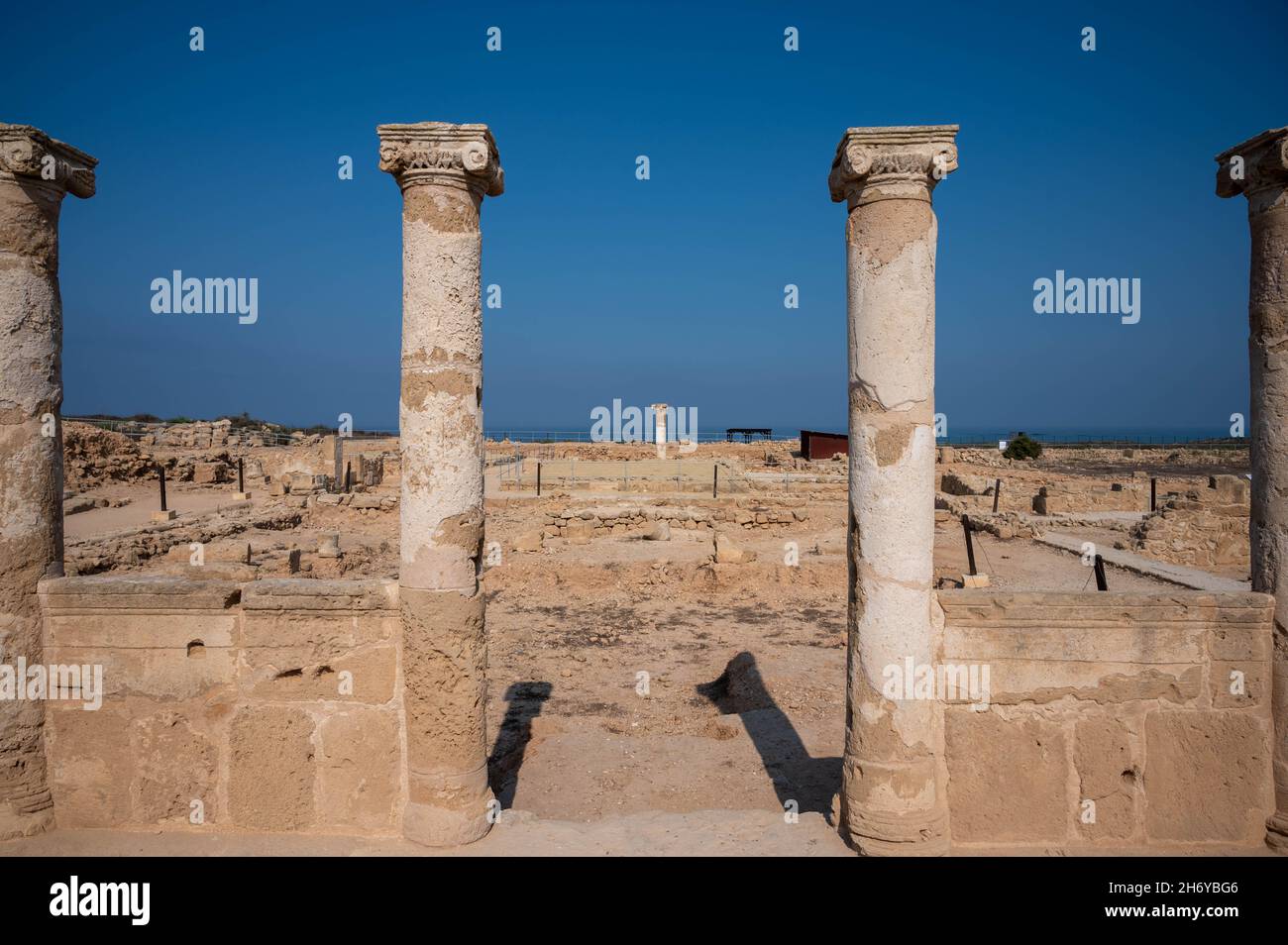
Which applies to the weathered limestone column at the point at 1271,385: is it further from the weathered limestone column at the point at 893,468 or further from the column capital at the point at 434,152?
the column capital at the point at 434,152

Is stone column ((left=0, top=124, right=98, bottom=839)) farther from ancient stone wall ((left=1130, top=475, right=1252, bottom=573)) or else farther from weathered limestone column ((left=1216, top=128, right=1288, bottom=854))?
ancient stone wall ((left=1130, top=475, right=1252, bottom=573))

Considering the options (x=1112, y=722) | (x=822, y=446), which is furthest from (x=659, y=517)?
(x=822, y=446)

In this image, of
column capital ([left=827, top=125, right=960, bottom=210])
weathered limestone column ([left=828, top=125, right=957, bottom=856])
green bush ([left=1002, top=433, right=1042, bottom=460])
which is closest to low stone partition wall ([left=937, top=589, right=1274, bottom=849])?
weathered limestone column ([left=828, top=125, right=957, bottom=856])

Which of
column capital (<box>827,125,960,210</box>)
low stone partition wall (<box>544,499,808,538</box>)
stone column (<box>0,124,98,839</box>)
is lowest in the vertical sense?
low stone partition wall (<box>544,499,808,538</box>)

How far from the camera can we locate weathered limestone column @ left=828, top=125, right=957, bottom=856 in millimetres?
3906

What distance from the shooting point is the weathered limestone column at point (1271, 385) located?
407 centimetres

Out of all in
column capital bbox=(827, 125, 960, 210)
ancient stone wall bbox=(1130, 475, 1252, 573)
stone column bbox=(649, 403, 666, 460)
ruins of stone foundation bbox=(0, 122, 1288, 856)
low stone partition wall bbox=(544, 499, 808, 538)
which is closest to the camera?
column capital bbox=(827, 125, 960, 210)

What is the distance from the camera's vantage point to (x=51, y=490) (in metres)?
4.40

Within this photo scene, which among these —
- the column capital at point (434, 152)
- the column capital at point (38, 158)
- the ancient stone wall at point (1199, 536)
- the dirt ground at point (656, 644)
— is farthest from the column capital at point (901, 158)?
the ancient stone wall at point (1199, 536)

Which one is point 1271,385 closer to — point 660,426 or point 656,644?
point 656,644

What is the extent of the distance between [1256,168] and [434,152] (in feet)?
15.1

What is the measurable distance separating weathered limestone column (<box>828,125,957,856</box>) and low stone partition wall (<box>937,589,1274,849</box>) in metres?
0.34

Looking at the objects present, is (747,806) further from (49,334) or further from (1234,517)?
(1234,517)

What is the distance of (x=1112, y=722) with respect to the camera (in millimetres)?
4211
